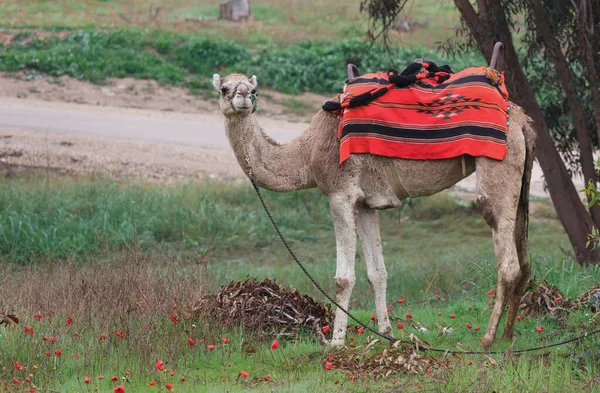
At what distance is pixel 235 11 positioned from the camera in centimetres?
3117

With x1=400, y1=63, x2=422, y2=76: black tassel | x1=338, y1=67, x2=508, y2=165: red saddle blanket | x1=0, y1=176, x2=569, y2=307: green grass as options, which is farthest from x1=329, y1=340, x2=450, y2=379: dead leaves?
x1=0, y1=176, x2=569, y2=307: green grass

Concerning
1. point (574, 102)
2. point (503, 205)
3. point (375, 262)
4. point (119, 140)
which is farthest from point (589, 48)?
point (119, 140)

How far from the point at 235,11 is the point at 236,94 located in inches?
924

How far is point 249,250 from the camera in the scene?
14914mm

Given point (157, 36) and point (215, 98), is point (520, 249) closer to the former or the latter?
point (215, 98)

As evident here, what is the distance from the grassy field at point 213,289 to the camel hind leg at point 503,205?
47 cm

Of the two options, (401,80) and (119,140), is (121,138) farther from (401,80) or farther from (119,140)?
(401,80)

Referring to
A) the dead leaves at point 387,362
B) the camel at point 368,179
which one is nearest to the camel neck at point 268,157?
the camel at point 368,179

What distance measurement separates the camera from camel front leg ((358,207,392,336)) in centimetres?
879

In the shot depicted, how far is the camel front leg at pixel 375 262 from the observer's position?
879 centimetres

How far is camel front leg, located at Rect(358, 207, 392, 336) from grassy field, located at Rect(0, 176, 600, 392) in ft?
0.76

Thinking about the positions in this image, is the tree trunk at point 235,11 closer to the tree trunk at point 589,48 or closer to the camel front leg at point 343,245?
the tree trunk at point 589,48

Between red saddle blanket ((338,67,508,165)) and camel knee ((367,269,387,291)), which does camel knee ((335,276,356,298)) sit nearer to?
camel knee ((367,269,387,291))

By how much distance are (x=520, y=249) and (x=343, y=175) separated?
173 centimetres
